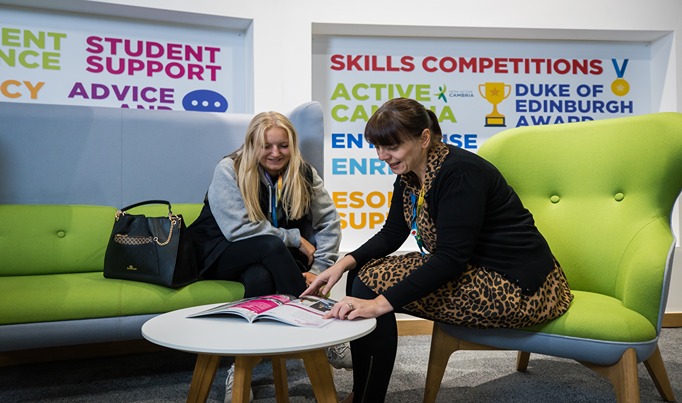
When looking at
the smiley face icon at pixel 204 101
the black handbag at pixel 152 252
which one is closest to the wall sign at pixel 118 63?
the smiley face icon at pixel 204 101

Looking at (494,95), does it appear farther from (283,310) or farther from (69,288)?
(69,288)

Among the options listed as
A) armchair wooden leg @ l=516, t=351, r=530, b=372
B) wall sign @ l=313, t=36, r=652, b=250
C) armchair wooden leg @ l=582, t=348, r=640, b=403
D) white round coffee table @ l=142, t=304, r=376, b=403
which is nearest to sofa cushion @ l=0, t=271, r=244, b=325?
white round coffee table @ l=142, t=304, r=376, b=403

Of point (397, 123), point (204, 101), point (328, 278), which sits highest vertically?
point (204, 101)

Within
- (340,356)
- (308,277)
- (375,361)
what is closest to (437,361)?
(375,361)

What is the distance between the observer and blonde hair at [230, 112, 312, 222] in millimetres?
2383

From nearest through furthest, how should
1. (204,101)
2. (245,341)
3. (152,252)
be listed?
(245,341), (152,252), (204,101)

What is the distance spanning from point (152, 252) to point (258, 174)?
564 mm

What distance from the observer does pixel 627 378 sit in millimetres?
1572

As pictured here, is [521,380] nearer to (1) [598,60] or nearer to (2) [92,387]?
(2) [92,387]

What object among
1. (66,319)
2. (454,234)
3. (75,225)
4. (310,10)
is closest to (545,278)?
(454,234)

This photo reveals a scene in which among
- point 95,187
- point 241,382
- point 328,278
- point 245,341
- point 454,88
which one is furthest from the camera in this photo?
point 454,88

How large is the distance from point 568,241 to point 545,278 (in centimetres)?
47

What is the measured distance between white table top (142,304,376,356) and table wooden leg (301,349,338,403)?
7 centimetres

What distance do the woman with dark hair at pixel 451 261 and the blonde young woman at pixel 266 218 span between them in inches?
19.7
